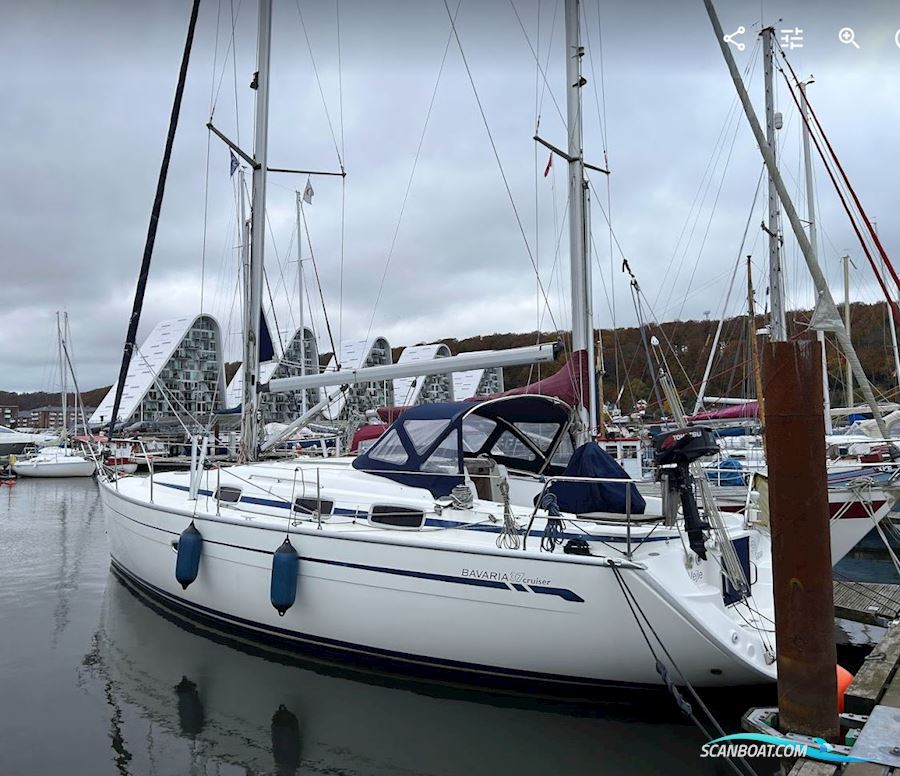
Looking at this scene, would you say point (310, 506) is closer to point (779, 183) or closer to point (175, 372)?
point (779, 183)

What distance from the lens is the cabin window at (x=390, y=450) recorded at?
673 centimetres

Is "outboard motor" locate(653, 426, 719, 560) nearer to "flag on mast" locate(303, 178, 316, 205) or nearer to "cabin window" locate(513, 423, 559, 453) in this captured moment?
"cabin window" locate(513, 423, 559, 453)

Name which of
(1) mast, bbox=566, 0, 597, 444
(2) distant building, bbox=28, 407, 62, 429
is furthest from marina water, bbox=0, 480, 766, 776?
(2) distant building, bbox=28, 407, 62, 429

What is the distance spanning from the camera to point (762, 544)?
6.33 meters

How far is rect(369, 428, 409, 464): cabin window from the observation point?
6728mm

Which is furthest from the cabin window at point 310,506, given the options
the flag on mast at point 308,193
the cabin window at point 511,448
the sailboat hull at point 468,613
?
the flag on mast at point 308,193

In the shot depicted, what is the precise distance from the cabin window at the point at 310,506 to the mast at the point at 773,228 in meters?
9.77

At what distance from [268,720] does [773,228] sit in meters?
12.2

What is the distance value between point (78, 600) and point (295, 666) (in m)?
4.49

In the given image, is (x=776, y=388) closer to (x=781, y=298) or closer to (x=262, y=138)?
(x=262, y=138)

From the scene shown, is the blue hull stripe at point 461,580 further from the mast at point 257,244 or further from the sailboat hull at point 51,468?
the sailboat hull at point 51,468

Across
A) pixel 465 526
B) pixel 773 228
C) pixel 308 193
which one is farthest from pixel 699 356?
pixel 465 526

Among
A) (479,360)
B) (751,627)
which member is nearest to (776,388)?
(751,627)

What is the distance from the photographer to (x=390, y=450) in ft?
22.6
